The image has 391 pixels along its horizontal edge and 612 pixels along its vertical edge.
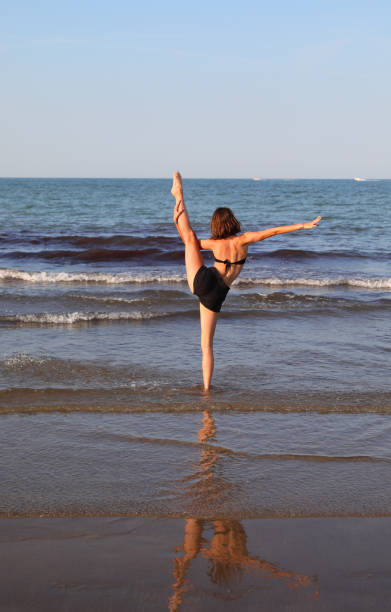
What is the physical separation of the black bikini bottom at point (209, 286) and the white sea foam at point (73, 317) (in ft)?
12.6

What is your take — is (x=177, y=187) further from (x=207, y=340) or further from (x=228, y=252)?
(x=207, y=340)

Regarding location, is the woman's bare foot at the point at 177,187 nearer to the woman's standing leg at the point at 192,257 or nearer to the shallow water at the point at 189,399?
the woman's standing leg at the point at 192,257

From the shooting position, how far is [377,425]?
5164 millimetres

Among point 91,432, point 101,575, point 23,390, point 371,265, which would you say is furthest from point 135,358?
Answer: point 371,265

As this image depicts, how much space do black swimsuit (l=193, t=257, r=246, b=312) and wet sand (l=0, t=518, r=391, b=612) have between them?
265cm

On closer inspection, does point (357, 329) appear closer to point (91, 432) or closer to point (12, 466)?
point (91, 432)

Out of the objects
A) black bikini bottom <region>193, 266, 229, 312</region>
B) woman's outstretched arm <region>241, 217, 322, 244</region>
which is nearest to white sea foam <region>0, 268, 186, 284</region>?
black bikini bottom <region>193, 266, 229, 312</region>

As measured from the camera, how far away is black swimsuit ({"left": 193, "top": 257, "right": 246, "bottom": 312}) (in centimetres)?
577

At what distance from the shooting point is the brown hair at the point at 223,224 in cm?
572

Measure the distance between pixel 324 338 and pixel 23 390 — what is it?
13.7ft

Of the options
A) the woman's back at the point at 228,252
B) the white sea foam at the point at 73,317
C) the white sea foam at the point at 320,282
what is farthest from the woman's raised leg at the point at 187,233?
the white sea foam at the point at 320,282

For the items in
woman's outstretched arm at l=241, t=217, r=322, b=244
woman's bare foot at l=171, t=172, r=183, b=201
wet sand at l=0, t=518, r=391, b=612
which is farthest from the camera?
woman's bare foot at l=171, t=172, r=183, b=201

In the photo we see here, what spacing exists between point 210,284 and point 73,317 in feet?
13.6

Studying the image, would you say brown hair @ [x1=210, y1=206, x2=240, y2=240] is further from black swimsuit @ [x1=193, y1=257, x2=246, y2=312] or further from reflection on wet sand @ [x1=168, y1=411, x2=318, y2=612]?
reflection on wet sand @ [x1=168, y1=411, x2=318, y2=612]
